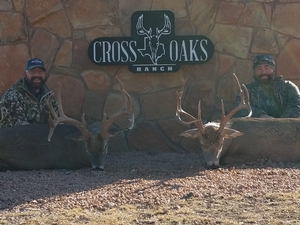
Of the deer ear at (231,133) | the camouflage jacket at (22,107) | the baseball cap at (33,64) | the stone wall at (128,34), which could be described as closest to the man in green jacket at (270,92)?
the stone wall at (128,34)

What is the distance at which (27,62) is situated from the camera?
955 centimetres

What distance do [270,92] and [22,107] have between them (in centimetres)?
360

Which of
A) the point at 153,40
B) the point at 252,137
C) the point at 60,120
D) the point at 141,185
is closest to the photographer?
the point at 141,185

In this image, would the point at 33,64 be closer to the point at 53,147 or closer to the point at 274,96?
the point at 53,147

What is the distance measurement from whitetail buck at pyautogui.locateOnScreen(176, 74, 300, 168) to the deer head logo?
1407mm

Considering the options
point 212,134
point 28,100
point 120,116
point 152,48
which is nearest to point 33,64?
point 28,100

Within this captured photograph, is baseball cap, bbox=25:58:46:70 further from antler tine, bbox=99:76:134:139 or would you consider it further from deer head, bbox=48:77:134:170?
antler tine, bbox=99:76:134:139

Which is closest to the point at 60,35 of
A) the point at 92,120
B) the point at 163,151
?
the point at 92,120

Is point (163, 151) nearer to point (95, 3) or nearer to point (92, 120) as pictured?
point (92, 120)

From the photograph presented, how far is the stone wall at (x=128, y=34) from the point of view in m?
10.1

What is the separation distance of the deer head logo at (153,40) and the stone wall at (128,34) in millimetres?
159

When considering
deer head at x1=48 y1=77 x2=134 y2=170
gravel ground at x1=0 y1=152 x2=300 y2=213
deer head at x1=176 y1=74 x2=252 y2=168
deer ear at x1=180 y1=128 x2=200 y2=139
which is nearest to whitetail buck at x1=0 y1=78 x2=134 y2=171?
deer head at x1=48 y1=77 x2=134 y2=170

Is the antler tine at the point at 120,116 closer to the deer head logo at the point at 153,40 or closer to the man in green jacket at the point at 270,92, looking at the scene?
the deer head logo at the point at 153,40

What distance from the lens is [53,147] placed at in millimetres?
8805
